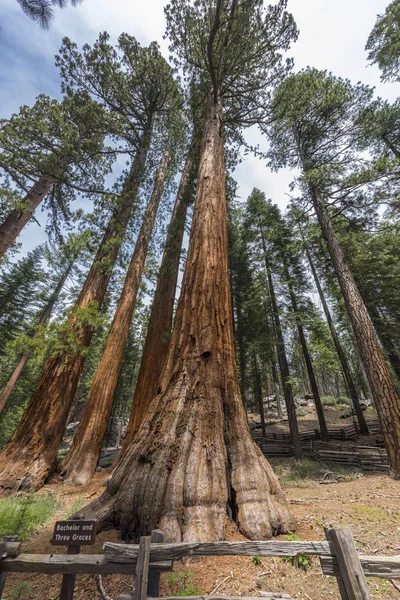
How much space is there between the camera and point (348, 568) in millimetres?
1744

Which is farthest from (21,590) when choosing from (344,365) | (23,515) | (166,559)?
(344,365)

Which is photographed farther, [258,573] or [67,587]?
[258,573]

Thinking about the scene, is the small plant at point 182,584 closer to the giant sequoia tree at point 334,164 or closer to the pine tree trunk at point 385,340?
the giant sequoia tree at point 334,164

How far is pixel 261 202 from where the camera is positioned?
1802 cm

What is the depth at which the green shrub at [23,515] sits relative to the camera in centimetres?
367

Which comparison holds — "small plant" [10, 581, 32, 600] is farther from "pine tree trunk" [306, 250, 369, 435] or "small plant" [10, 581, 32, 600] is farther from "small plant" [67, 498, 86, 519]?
"pine tree trunk" [306, 250, 369, 435]

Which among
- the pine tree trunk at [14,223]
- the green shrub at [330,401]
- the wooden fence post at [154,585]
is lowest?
the wooden fence post at [154,585]

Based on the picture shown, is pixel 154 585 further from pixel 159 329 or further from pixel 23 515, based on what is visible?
pixel 159 329

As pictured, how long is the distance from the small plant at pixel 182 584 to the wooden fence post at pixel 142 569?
0.41 meters

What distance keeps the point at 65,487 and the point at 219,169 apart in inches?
344

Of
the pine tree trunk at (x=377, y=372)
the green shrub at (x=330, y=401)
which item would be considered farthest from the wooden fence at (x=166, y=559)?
the green shrub at (x=330, y=401)

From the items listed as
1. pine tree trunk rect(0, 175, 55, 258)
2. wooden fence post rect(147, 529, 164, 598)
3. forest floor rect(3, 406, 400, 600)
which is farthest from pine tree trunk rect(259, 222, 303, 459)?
pine tree trunk rect(0, 175, 55, 258)

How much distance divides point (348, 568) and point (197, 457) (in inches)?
60.6

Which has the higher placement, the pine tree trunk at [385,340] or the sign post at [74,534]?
the pine tree trunk at [385,340]
